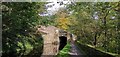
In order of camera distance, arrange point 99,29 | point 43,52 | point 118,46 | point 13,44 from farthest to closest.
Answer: point 43,52 → point 99,29 → point 118,46 → point 13,44

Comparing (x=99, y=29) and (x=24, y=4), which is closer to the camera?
(x=24, y=4)

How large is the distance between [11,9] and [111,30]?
645 cm

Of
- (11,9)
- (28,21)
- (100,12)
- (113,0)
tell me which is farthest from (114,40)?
(11,9)

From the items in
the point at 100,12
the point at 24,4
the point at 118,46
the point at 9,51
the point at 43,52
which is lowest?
the point at 43,52

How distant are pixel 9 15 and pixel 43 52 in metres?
9.35

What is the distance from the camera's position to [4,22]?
6934 mm

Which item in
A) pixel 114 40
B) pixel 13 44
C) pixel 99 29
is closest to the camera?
pixel 13 44

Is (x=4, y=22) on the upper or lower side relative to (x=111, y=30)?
upper

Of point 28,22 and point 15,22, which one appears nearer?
point 15,22

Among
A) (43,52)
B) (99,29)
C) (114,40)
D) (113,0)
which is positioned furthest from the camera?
(43,52)

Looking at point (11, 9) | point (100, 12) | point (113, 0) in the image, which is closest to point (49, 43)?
point (100, 12)

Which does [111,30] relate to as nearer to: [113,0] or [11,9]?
[113,0]

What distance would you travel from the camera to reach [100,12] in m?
11.8

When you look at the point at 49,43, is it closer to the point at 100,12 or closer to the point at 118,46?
the point at 100,12
